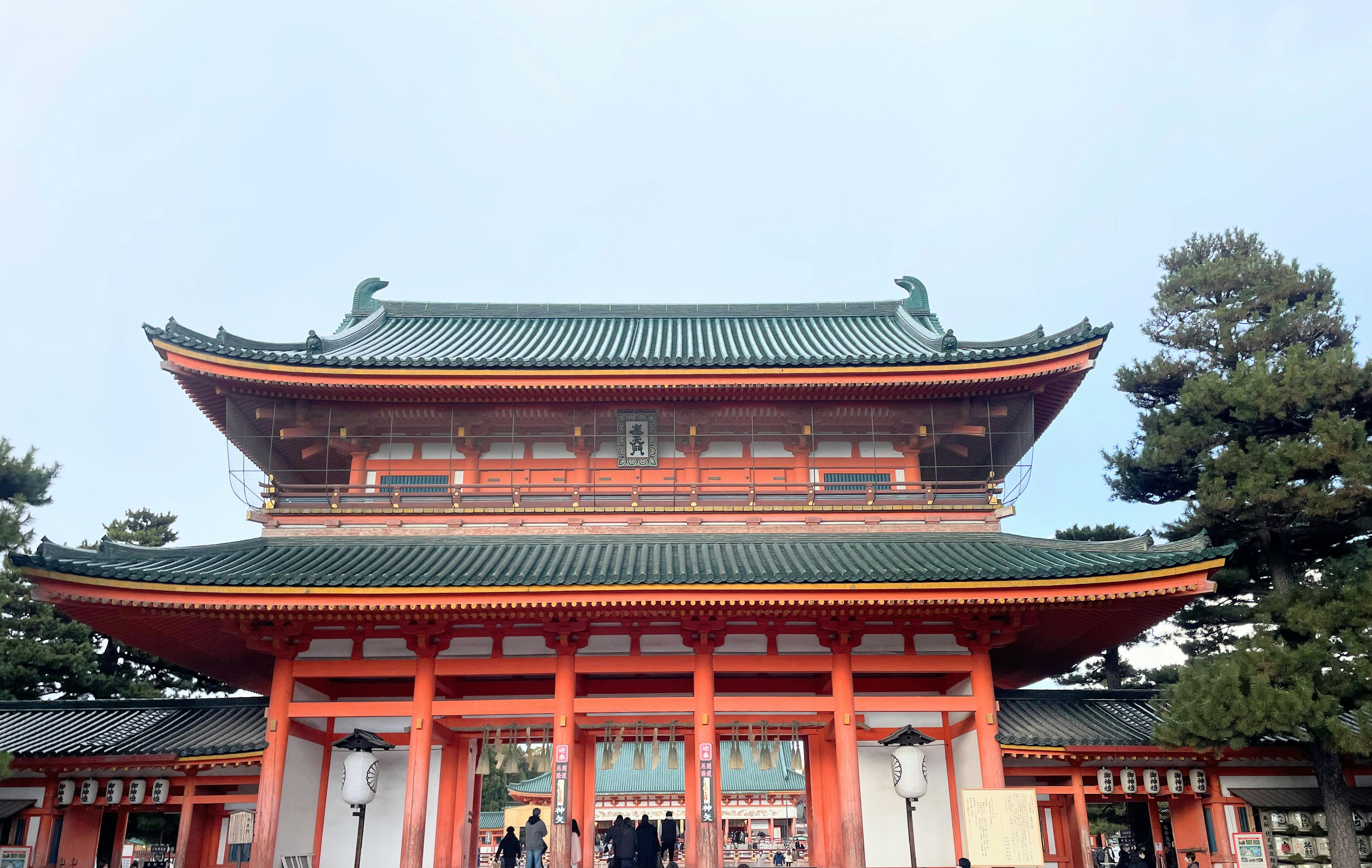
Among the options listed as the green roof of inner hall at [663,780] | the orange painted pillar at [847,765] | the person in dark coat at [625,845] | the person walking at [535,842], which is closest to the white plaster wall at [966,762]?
the orange painted pillar at [847,765]

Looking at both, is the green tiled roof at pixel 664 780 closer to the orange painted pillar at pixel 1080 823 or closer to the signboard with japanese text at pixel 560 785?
the orange painted pillar at pixel 1080 823

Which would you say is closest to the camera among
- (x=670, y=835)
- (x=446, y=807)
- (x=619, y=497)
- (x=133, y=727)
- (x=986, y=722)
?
(x=986, y=722)

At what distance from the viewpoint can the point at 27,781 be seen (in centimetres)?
1630

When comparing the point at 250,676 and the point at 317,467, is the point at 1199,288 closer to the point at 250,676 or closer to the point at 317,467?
the point at 317,467

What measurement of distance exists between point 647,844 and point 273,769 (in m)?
6.63

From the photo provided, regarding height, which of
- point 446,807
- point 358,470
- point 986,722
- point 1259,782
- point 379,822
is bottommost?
point 379,822

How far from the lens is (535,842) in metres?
15.7

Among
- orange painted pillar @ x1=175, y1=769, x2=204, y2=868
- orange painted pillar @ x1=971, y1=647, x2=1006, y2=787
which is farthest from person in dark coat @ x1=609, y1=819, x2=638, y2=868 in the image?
orange painted pillar @ x1=175, y1=769, x2=204, y2=868

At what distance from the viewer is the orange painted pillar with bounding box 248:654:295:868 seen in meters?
14.4

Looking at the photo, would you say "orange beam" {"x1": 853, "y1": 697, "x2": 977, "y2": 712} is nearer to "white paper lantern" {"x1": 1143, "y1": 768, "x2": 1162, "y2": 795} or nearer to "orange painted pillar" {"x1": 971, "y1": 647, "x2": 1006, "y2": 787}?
"orange painted pillar" {"x1": 971, "y1": 647, "x2": 1006, "y2": 787}

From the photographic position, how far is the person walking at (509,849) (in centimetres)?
1638

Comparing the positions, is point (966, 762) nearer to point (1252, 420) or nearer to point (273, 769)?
point (1252, 420)

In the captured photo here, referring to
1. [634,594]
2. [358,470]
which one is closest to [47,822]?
[358,470]

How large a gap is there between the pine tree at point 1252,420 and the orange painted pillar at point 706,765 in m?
10.7
